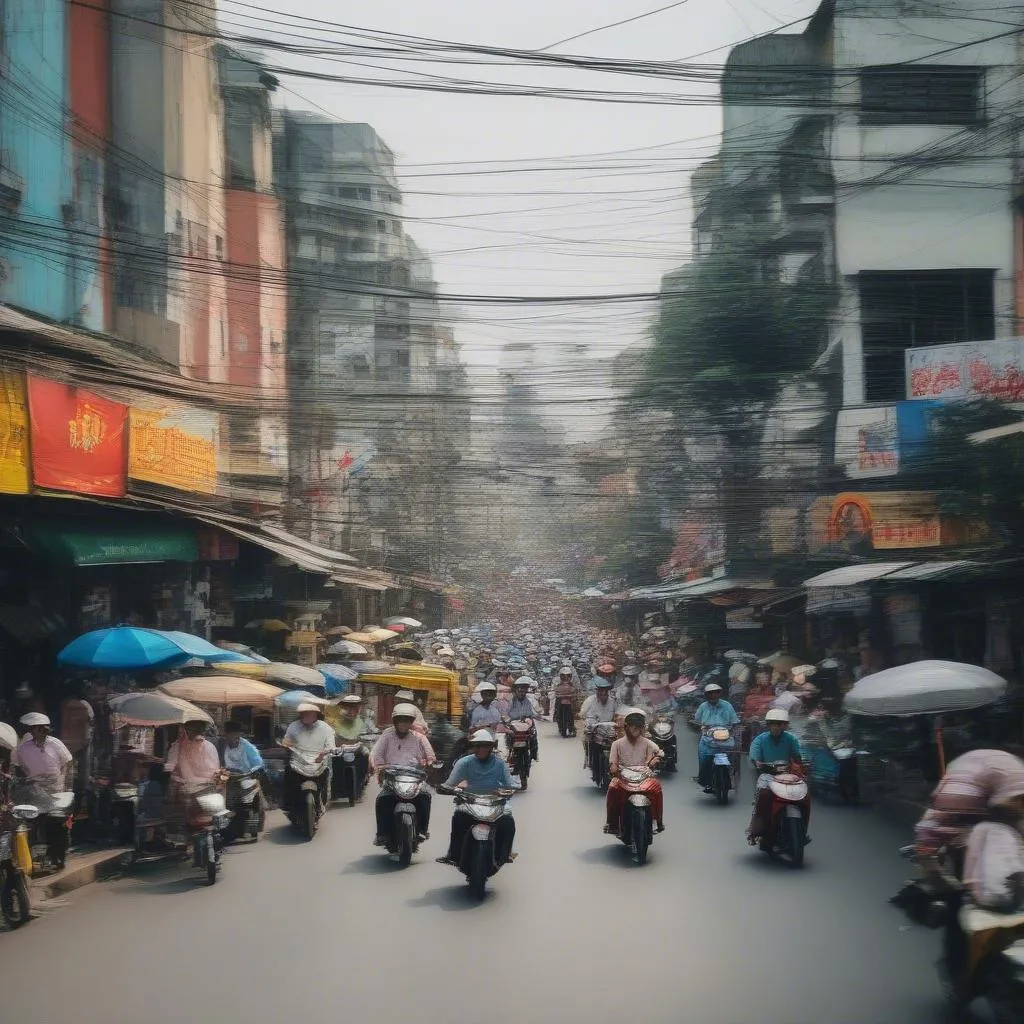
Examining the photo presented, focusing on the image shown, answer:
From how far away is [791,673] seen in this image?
23266 millimetres

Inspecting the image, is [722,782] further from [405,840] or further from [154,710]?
[154,710]

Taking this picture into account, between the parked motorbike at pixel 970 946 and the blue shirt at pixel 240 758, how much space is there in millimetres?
8181

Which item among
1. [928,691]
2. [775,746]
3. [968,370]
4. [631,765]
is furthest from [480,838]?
[968,370]

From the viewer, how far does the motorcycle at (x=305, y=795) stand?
46.8 feet

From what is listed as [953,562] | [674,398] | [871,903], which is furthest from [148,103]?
[871,903]

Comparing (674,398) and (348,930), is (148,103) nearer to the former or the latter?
(674,398)

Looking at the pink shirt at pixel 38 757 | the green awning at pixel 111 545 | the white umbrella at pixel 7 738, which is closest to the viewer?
the white umbrella at pixel 7 738

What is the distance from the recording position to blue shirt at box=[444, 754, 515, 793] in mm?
11344

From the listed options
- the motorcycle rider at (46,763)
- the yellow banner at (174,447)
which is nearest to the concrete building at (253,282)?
the yellow banner at (174,447)

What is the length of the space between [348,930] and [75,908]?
8.36 feet

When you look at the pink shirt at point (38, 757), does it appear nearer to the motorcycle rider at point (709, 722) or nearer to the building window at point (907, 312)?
the motorcycle rider at point (709, 722)

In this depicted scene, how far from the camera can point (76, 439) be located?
15.5 metres

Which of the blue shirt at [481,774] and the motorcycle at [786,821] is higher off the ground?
the blue shirt at [481,774]

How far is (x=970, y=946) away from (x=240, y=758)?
9.19 m
